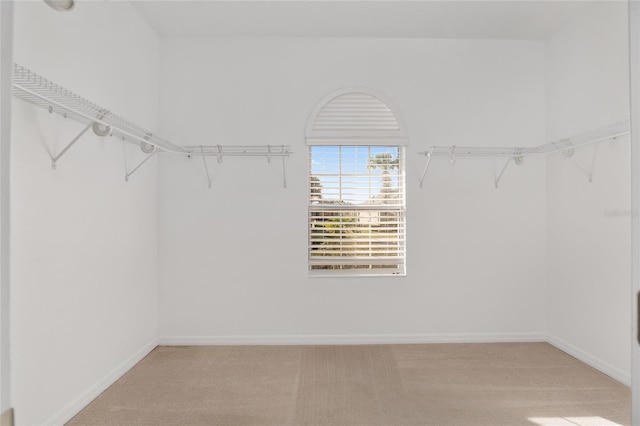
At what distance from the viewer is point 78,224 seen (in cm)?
205

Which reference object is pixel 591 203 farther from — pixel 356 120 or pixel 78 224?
pixel 78 224

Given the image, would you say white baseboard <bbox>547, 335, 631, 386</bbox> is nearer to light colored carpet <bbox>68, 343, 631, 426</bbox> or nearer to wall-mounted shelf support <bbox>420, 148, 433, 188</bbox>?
light colored carpet <bbox>68, 343, 631, 426</bbox>

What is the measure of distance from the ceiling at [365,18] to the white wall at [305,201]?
116mm

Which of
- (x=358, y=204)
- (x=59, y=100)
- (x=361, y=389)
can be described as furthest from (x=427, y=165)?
(x=59, y=100)

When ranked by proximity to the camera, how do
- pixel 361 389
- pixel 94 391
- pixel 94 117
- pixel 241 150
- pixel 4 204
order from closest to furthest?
pixel 4 204, pixel 94 117, pixel 94 391, pixel 361 389, pixel 241 150

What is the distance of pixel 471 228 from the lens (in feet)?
10.4

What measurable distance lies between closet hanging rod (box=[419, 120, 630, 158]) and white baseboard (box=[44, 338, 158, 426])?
2.79 metres

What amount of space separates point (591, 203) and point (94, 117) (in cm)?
334

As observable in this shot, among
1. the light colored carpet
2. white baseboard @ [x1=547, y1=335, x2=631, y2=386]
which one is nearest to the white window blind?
the light colored carpet

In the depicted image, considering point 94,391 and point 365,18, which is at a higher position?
point 365,18

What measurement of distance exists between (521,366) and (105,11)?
12.6ft

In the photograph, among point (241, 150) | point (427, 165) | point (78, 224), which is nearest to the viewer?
point (78, 224)

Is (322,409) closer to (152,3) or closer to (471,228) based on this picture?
(471,228)

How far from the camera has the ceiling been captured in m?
2.65
